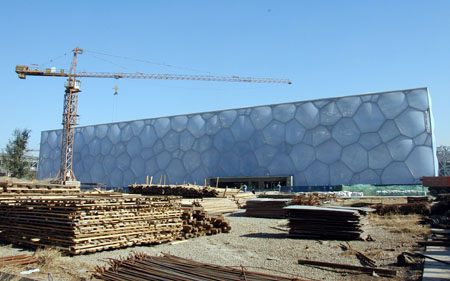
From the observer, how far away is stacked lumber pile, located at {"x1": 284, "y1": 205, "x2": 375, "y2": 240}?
9.19m

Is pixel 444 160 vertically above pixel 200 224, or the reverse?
pixel 444 160

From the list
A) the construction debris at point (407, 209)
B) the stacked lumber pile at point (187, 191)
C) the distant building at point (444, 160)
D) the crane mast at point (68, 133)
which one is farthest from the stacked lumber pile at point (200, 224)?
the distant building at point (444, 160)

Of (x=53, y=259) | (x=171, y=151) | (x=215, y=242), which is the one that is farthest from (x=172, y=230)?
(x=171, y=151)

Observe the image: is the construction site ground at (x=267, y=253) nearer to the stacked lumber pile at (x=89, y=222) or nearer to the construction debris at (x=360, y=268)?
the construction debris at (x=360, y=268)

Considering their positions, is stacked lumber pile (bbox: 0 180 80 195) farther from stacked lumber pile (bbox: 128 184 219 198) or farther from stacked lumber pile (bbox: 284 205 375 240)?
stacked lumber pile (bbox: 284 205 375 240)

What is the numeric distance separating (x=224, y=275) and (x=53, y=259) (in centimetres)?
352

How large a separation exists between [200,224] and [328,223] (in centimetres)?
343

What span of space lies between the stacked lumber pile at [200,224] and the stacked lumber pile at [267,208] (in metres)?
4.37

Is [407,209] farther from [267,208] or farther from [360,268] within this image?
[360,268]

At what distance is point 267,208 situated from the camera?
1510 cm

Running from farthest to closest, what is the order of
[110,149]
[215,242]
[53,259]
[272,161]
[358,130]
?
[110,149] < [272,161] < [358,130] < [215,242] < [53,259]

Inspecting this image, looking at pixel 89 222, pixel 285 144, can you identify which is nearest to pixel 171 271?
pixel 89 222

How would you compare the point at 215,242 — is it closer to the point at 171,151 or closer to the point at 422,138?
the point at 422,138

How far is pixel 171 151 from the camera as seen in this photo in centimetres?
4178
